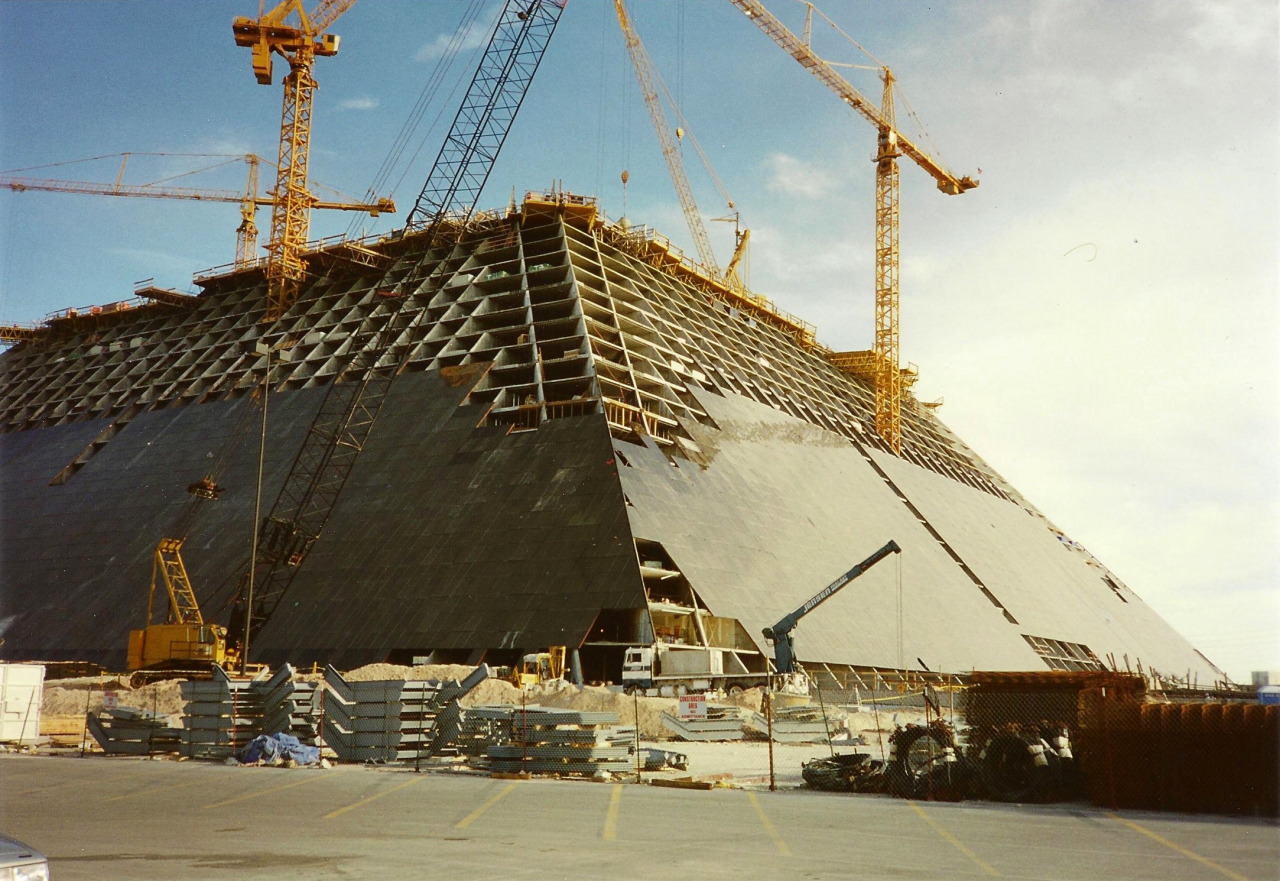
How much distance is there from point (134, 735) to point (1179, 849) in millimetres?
29527

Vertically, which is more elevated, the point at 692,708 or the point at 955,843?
the point at 692,708

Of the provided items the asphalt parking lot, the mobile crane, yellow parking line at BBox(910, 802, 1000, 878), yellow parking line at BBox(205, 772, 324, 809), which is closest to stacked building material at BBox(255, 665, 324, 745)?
yellow parking line at BBox(205, 772, 324, 809)

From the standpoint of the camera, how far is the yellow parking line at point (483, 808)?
18516 mm

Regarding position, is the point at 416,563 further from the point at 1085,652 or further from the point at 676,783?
the point at 1085,652

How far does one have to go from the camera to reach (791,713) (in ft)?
128

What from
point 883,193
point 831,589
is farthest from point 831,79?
point 831,589

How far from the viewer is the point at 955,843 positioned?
16.7 meters

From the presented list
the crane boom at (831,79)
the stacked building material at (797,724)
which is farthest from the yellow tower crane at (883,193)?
the stacked building material at (797,724)

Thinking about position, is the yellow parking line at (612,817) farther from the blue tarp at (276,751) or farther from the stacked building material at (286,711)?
the stacked building material at (286,711)

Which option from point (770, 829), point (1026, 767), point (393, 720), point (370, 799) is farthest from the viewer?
point (393, 720)

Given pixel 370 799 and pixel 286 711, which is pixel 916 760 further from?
pixel 286 711

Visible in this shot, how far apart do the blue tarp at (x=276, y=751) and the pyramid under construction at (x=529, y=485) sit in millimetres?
15070

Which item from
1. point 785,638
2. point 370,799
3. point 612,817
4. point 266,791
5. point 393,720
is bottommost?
point 266,791

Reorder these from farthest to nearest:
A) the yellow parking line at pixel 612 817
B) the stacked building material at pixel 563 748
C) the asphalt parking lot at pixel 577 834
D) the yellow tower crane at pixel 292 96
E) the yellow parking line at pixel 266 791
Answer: the yellow tower crane at pixel 292 96 → the stacked building material at pixel 563 748 → the yellow parking line at pixel 266 791 → the yellow parking line at pixel 612 817 → the asphalt parking lot at pixel 577 834
